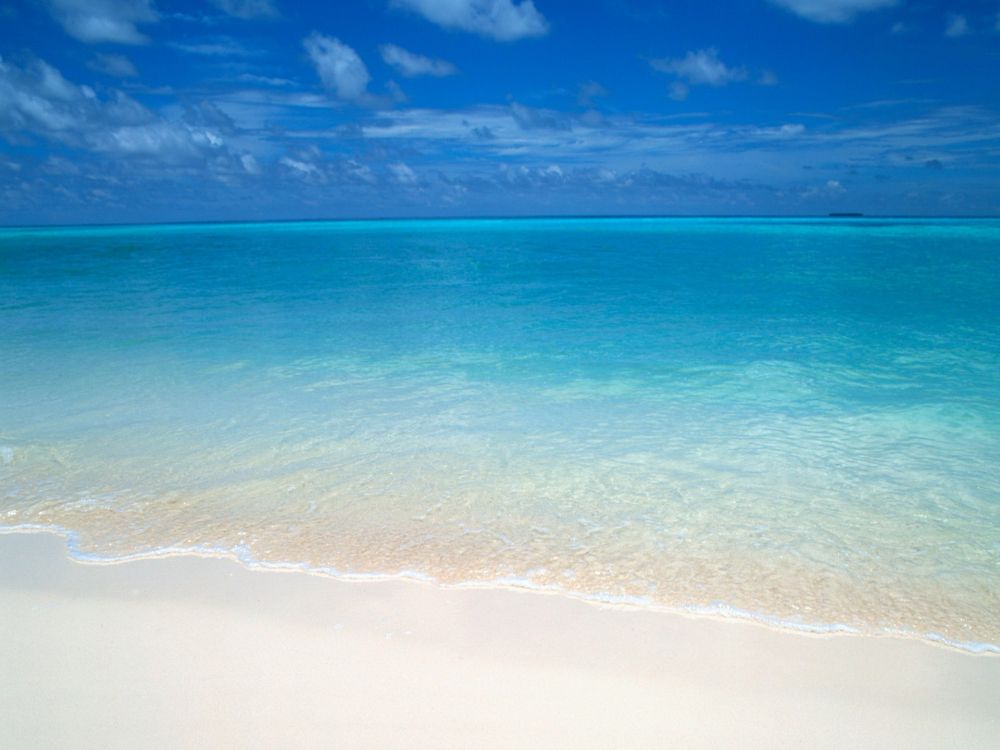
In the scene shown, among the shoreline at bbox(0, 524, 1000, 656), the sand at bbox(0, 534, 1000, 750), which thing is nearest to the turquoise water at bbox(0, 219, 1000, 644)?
the shoreline at bbox(0, 524, 1000, 656)

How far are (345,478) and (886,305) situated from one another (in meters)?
14.8

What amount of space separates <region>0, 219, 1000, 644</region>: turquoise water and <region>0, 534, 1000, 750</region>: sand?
30cm

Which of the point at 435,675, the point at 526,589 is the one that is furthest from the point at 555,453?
the point at 435,675

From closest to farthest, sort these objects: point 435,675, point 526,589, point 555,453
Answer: point 435,675 → point 526,589 → point 555,453

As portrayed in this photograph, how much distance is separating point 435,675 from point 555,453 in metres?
2.99

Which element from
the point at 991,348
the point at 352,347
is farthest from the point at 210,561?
the point at 991,348

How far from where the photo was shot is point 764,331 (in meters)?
12.2

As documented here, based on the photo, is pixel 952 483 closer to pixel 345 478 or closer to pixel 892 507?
pixel 892 507

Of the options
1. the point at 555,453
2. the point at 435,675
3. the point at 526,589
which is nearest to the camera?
the point at 435,675

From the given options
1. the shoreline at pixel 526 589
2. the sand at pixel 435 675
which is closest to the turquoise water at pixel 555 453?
the shoreline at pixel 526 589

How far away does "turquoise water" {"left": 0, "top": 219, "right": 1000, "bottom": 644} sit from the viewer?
4055 millimetres

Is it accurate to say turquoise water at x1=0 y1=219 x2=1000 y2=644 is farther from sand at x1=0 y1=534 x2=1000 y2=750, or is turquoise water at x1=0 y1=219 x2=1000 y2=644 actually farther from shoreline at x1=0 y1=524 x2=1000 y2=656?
sand at x1=0 y1=534 x2=1000 y2=750

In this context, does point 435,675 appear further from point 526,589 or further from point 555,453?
point 555,453

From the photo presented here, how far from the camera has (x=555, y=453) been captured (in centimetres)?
589
